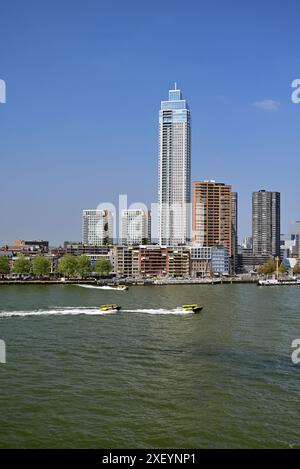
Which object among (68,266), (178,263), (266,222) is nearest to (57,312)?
(68,266)

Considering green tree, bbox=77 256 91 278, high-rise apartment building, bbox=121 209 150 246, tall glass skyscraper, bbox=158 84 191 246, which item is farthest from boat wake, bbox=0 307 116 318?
high-rise apartment building, bbox=121 209 150 246

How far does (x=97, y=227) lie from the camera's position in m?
80.9

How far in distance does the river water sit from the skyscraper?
7985 centimetres

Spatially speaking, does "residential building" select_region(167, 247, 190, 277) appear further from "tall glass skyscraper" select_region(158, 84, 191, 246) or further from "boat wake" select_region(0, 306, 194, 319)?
"boat wake" select_region(0, 306, 194, 319)

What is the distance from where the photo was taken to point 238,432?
653 centimetres

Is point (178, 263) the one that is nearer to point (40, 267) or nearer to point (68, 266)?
point (68, 266)

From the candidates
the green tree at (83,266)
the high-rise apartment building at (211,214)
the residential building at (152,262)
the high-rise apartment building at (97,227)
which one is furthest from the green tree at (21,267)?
the high-rise apartment building at (97,227)

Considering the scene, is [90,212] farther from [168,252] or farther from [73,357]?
[73,357]

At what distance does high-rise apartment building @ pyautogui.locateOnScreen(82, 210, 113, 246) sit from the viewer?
79.2 meters

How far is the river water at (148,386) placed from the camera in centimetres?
643

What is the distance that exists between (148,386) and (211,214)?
54395 mm

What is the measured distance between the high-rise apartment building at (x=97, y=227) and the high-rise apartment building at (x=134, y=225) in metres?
4.12

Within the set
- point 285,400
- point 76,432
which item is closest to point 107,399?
point 76,432

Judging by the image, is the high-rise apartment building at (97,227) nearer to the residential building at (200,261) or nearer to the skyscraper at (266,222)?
the residential building at (200,261)
